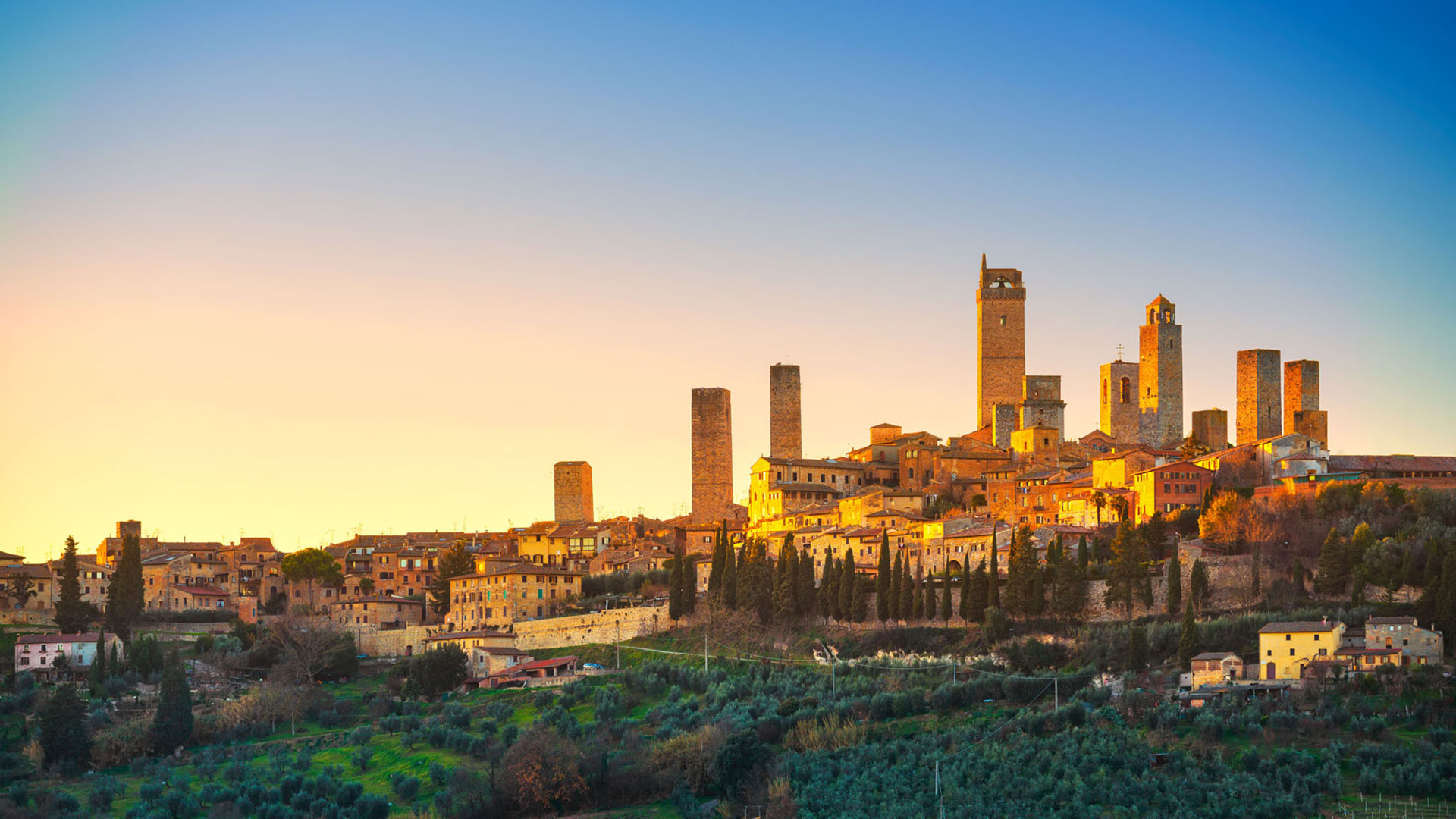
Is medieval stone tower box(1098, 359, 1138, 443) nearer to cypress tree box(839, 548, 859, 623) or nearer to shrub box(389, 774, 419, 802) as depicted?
cypress tree box(839, 548, 859, 623)

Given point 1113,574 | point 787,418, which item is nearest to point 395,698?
point 1113,574

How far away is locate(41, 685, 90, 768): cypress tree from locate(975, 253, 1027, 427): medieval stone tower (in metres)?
38.1

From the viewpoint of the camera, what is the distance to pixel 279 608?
61344 millimetres

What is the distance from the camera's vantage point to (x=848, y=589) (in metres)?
49.8

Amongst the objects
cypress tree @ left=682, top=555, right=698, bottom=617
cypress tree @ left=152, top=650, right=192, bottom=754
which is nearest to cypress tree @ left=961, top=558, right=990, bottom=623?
cypress tree @ left=682, top=555, right=698, bottom=617

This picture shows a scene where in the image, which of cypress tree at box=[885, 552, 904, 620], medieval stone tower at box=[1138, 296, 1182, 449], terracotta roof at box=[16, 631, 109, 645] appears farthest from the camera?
medieval stone tower at box=[1138, 296, 1182, 449]

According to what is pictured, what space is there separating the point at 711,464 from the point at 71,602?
88.0ft

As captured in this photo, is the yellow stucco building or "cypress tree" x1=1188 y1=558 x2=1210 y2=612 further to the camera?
"cypress tree" x1=1188 y1=558 x2=1210 y2=612

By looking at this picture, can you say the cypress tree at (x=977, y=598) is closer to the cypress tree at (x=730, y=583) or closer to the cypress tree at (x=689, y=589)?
the cypress tree at (x=730, y=583)

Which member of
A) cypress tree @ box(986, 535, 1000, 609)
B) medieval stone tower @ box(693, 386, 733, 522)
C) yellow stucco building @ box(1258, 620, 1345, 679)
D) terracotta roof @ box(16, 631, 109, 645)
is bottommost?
terracotta roof @ box(16, 631, 109, 645)

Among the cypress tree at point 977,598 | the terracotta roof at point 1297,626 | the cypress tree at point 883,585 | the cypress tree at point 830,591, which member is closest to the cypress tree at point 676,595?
the cypress tree at point 830,591

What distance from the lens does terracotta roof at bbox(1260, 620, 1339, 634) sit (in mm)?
39531

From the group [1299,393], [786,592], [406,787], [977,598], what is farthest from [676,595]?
[1299,393]

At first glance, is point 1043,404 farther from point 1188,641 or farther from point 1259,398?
point 1188,641
